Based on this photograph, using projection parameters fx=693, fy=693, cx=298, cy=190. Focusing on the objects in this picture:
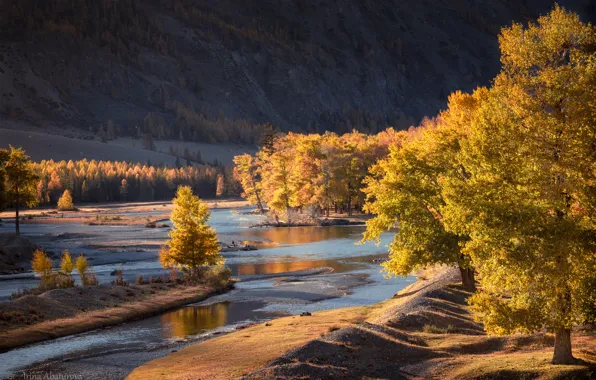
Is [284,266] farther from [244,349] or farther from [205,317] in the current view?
[244,349]

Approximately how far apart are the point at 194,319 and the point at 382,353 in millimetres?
23694

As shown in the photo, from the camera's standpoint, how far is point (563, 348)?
85.6ft

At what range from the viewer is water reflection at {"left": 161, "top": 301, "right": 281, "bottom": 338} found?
47062mm

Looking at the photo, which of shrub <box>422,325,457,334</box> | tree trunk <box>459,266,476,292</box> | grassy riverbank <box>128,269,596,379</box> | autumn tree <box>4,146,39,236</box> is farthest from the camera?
autumn tree <box>4,146,39,236</box>

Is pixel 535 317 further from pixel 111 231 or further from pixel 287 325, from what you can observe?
pixel 111 231

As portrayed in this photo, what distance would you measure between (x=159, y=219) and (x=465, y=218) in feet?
472

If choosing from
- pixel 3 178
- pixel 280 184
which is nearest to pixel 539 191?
pixel 3 178

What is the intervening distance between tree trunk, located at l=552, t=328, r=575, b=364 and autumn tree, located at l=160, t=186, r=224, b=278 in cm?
4577

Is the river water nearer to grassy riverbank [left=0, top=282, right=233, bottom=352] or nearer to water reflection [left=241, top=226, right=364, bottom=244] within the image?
water reflection [left=241, top=226, right=364, bottom=244]

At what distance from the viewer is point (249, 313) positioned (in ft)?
172

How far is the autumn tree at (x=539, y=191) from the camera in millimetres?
24344

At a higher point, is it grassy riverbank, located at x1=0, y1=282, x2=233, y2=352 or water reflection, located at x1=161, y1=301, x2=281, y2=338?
grassy riverbank, located at x1=0, y1=282, x2=233, y2=352

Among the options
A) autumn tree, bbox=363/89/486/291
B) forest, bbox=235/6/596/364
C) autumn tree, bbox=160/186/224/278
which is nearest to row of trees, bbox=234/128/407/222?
autumn tree, bbox=160/186/224/278

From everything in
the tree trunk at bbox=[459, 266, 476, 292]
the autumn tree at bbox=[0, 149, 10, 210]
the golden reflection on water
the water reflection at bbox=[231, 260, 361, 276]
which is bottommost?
the golden reflection on water
